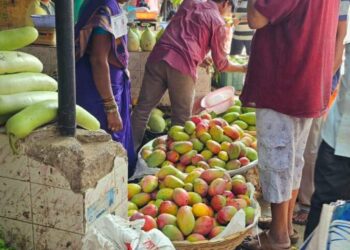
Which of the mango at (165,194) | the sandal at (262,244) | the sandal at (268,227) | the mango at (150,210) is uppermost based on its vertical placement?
the mango at (165,194)

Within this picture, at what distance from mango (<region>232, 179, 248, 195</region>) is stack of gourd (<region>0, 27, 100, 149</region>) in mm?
1170

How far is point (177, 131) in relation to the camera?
3266 millimetres

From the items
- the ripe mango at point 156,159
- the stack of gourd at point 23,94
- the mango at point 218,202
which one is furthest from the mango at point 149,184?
the stack of gourd at point 23,94

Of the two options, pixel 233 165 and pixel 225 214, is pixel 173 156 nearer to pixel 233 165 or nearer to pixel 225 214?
pixel 233 165

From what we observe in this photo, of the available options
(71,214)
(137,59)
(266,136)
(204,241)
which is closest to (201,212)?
(204,241)

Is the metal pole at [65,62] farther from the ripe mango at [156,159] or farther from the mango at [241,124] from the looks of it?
the mango at [241,124]

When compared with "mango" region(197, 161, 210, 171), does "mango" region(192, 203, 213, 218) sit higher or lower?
higher

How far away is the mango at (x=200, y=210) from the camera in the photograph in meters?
2.23

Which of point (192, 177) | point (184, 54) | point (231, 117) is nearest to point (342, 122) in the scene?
point (192, 177)

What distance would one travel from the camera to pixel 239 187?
98.5 inches

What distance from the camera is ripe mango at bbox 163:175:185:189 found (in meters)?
2.46

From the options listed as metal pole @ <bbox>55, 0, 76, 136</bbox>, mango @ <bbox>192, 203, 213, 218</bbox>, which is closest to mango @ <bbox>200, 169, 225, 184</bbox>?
mango @ <bbox>192, 203, 213, 218</bbox>

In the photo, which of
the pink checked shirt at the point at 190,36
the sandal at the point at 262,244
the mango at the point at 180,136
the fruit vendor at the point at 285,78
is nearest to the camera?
the fruit vendor at the point at 285,78

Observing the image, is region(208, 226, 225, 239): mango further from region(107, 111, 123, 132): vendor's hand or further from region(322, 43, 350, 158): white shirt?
region(107, 111, 123, 132): vendor's hand
